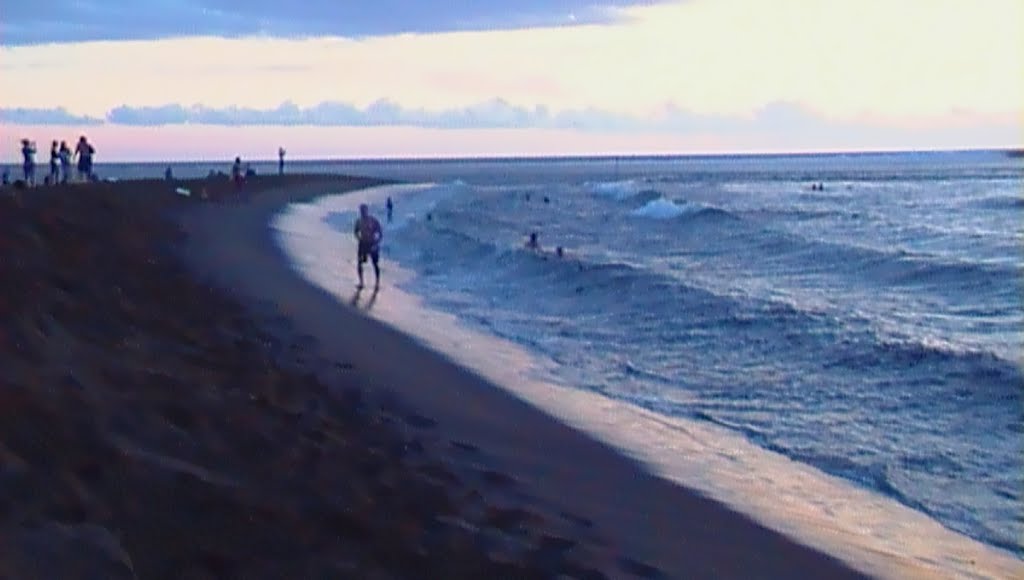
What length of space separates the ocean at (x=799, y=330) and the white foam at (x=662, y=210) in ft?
22.6

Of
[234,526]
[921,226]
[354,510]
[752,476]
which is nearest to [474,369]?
[752,476]

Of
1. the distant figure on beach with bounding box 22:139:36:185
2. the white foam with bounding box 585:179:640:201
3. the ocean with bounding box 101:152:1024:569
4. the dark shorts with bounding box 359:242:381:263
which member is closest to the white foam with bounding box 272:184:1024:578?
the ocean with bounding box 101:152:1024:569

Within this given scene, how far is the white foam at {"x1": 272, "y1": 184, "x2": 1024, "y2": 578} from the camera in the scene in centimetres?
798

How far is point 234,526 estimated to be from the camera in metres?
5.95

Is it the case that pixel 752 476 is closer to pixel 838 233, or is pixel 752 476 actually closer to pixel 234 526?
pixel 234 526

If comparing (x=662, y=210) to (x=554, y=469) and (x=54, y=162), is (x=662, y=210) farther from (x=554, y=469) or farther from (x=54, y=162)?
(x=554, y=469)

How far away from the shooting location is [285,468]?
743cm

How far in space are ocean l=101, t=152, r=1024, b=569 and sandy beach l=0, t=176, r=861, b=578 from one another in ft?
4.67

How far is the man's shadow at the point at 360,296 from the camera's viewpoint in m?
19.0

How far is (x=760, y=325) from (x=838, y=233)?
1831 cm

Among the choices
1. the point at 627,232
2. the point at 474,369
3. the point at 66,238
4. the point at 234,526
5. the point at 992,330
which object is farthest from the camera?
the point at 627,232

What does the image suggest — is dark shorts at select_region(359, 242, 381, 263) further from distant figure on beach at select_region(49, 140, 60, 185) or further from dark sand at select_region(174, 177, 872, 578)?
distant figure on beach at select_region(49, 140, 60, 185)

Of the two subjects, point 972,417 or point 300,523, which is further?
point 972,417

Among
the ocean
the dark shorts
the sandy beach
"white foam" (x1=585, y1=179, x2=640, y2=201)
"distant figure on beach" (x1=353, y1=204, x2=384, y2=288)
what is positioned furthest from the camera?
"white foam" (x1=585, y1=179, x2=640, y2=201)
